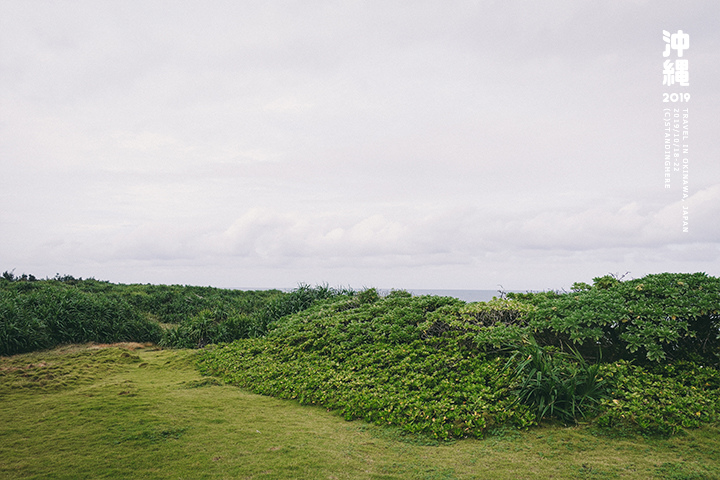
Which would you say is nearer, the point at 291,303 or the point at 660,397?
the point at 660,397

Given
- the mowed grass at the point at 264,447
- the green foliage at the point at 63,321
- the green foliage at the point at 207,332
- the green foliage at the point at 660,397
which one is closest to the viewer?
the mowed grass at the point at 264,447

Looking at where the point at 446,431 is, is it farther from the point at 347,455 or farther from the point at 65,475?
the point at 65,475

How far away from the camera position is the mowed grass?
165 inches

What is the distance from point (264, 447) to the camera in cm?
475

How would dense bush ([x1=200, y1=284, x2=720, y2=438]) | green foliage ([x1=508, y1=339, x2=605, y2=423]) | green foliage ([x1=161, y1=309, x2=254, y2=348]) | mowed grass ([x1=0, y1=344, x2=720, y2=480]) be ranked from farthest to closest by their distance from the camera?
1. green foliage ([x1=161, y1=309, x2=254, y2=348])
2. green foliage ([x1=508, y1=339, x2=605, y2=423])
3. dense bush ([x1=200, y1=284, x2=720, y2=438])
4. mowed grass ([x1=0, y1=344, x2=720, y2=480])

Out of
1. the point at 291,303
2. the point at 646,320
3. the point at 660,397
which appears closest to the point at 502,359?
the point at 660,397

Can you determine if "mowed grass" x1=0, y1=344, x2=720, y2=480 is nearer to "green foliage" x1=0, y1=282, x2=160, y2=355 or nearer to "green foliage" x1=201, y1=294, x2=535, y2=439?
"green foliage" x1=201, y1=294, x2=535, y2=439

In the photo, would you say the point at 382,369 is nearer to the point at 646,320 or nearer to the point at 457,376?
the point at 457,376

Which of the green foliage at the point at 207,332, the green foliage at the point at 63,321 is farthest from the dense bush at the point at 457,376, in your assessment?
the green foliage at the point at 63,321

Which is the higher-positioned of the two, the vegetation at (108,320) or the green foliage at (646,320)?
the green foliage at (646,320)

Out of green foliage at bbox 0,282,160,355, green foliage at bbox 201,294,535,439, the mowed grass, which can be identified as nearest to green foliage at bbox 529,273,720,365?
green foliage at bbox 201,294,535,439

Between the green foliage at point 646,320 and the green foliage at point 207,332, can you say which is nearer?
the green foliage at point 646,320

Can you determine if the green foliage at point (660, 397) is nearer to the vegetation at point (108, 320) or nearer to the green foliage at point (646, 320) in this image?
the green foliage at point (646, 320)

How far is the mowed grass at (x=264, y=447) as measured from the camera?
4.20m
